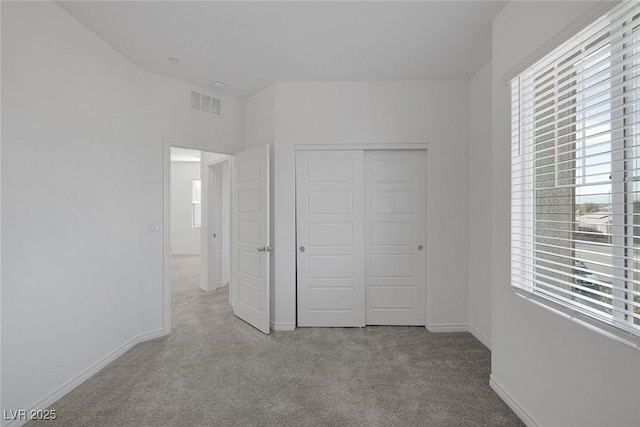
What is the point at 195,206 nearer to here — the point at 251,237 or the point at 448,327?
the point at 251,237

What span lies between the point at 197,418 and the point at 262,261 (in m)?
1.52

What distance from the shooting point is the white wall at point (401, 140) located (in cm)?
315

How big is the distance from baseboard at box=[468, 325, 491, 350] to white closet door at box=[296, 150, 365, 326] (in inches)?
46.1

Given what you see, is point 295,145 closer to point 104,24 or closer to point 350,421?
point 104,24

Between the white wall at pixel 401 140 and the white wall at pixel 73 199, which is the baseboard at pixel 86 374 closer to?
the white wall at pixel 73 199

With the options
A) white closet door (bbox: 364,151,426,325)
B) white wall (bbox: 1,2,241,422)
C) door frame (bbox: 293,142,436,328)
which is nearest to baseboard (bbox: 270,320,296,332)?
white closet door (bbox: 364,151,426,325)

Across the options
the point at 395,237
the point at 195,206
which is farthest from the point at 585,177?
the point at 195,206

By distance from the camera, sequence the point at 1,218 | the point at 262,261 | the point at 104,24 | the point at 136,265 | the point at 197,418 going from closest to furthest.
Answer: the point at 1,218 < the point at 197,418 < the point at 104,24 < the point at 136,265 < the point at 262,261

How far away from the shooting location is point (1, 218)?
1709 mm

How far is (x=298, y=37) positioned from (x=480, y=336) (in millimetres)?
3353

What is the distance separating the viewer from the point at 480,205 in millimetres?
2918

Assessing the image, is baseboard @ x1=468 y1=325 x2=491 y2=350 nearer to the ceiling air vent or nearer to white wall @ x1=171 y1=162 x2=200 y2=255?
the ceiling air vent

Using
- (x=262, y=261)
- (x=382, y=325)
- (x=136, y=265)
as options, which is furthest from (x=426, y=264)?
(x=136, y=265)

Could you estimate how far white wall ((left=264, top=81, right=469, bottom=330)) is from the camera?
3.15 m
